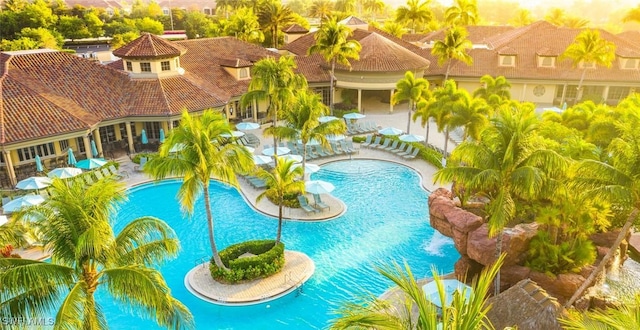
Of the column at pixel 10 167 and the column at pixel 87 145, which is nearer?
the column at pixel 10 167

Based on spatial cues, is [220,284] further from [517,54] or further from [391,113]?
[517,54]

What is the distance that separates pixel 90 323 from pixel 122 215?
53.1 feet

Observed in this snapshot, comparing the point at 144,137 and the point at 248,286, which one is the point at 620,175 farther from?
the point at 144,137

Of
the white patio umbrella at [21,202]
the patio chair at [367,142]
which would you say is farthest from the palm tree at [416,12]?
the white patio umbrella at [21,202]

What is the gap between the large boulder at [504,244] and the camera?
1745cm

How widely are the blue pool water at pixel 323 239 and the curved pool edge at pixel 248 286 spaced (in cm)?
26

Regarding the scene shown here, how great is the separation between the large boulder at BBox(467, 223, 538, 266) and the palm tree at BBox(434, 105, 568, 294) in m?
2.00

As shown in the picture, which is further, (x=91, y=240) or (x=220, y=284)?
(x=220, y=284)

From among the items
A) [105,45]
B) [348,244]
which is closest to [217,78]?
[348,244]

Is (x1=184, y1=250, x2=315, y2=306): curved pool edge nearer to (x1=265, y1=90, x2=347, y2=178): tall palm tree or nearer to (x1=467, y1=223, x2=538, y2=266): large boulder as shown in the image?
(x1=467, y1=223, x2=538, y2=266): large boulder

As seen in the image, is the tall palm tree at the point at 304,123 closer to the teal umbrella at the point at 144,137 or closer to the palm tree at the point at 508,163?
the palm tree at the point at 508,163

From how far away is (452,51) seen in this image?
38.8 m

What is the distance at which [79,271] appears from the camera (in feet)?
34.3

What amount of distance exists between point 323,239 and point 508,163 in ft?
34.8
